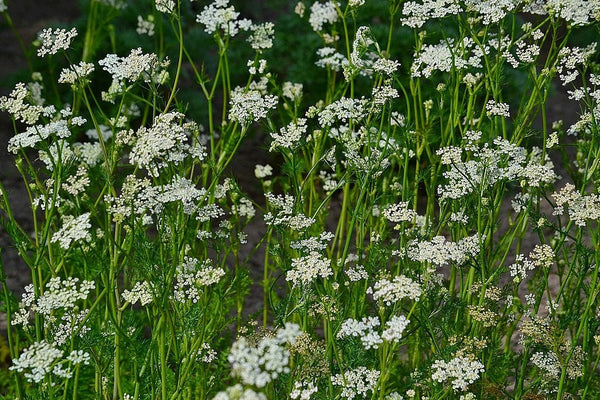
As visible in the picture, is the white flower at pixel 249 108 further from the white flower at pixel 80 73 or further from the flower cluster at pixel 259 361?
the flower cluster at pixel 259 361

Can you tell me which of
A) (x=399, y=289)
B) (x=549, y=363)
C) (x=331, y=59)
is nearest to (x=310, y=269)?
(x=399, y=289)

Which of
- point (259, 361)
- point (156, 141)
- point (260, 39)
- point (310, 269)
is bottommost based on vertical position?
point (259, 361)

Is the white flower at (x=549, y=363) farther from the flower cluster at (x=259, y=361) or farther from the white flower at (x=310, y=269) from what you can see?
the flower cluster at (x=259, y=361)

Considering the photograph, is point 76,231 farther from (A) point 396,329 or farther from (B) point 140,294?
(A) point 396,329

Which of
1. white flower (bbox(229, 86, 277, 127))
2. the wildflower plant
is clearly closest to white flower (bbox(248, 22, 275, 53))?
the wildflower plant

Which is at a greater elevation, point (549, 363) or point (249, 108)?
point (249, 108)

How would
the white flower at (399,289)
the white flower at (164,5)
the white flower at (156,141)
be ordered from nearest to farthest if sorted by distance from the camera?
the white flower at (399,289) < the white flower at (156,141) < the white flower at (164,5)

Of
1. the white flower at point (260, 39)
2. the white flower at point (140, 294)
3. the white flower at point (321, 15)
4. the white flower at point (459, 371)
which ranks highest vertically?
the white flower at point (321, 15)

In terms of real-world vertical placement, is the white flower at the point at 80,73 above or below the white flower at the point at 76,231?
above

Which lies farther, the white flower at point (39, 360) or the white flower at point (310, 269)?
the white flower at point (310, 269)

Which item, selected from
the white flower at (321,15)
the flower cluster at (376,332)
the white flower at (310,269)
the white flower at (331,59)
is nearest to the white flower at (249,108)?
the white flower at (310,269)

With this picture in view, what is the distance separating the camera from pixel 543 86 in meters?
3.01

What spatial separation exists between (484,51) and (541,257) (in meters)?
0.82

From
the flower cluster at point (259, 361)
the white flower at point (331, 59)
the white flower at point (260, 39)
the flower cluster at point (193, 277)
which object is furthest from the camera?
the white flower at point (331, 59)
